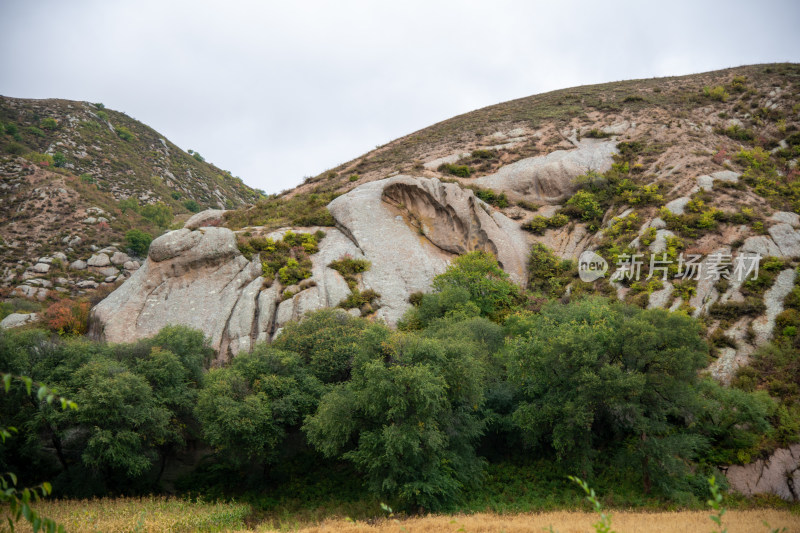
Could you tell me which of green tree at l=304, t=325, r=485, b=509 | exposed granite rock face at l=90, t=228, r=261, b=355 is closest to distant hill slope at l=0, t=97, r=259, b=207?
A: exposed granite rock face at l=90, t=228, r=261, b=355

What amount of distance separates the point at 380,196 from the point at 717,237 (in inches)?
1122

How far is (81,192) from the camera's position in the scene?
6756 cm

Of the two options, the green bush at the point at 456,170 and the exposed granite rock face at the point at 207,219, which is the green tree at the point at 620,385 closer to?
the green bush at the point at 456,170

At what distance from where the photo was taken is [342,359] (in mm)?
26984

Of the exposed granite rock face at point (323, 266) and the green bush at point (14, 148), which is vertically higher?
the green bush at point (14, 148)

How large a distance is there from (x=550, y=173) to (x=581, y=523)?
39903 millimetres

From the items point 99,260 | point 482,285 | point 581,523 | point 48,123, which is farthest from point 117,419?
point 48,123

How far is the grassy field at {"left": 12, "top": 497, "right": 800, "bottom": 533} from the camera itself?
52.5ft

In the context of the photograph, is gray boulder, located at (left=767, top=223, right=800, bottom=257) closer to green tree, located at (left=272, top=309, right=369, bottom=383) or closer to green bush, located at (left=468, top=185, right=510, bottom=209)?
green bush, located at (left=468, top=185, right=510, bottom=209)

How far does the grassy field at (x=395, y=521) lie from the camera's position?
16.0 meters

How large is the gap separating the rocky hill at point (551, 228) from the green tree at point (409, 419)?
42.5 feet

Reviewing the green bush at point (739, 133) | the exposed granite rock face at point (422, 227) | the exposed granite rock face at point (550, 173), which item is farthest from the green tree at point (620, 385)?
the green bush at point (739, 133)

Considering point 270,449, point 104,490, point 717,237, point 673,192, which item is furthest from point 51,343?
point 673,192

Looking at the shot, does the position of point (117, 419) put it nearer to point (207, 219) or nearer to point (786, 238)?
point (207, 219)
